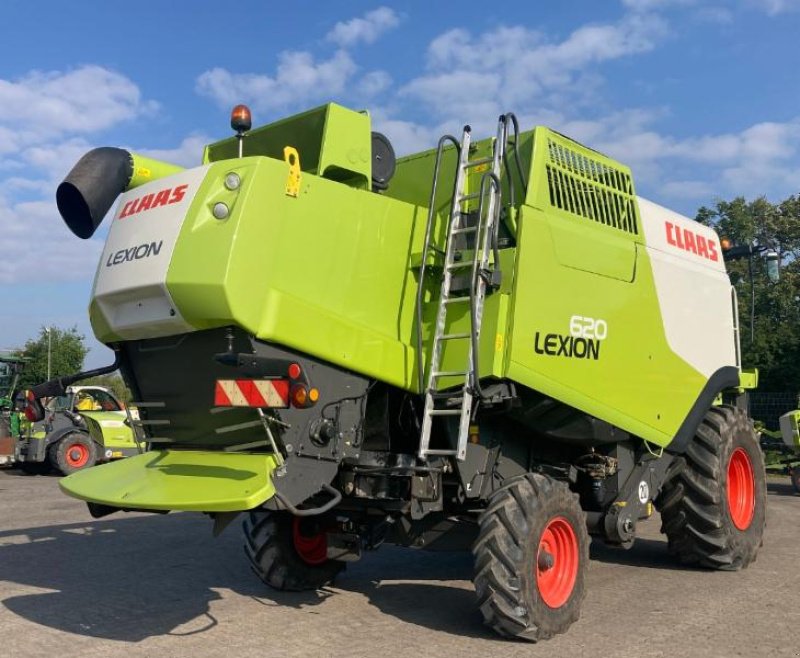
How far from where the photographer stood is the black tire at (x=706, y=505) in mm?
7184

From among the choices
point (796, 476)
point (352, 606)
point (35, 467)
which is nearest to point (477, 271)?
point (352, 606)

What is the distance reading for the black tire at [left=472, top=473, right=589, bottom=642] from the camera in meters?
5.11

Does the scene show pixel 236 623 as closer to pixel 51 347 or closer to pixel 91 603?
pixel 91 603

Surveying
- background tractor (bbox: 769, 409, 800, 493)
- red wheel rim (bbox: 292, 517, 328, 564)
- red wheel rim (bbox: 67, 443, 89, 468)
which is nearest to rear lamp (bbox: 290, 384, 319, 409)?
red wheel rim (bbox: 292, 517, 328, 564)

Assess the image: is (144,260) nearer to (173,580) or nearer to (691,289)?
(173,580)

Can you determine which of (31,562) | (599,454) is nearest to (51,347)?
(31,562)

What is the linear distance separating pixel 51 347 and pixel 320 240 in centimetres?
5112

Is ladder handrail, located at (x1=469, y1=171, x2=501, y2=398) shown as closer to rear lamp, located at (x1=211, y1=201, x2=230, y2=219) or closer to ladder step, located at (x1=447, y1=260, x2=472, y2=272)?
ladder step, located at (x1=447, y1=260, x2=472, y2=272)

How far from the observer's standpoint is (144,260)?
4.99m

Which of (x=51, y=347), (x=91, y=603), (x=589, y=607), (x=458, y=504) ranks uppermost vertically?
(x=51, y=347)

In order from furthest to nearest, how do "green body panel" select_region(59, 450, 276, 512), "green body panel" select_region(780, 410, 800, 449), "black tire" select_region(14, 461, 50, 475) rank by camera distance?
"black tire" select_region(14, 461, 50, 475) → "green body panel" select_region(780, 410, 800, 449) → "green body panel" select_region(59, 450, 276, 512)

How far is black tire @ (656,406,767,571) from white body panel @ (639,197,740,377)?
23.0 inches

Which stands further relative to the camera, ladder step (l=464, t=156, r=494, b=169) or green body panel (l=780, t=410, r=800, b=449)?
green body panel (l=780, t=410, r=800, b=449)

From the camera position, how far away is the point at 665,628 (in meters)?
5.52
